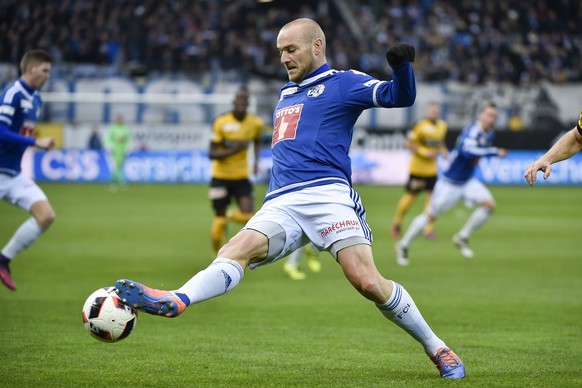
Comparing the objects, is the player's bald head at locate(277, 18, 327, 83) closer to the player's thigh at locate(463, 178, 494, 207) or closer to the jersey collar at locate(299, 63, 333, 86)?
the jersey collar at locate(299, 63, 333, 86)

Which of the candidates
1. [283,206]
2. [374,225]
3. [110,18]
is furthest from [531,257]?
[110,18]

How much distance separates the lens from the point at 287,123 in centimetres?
659

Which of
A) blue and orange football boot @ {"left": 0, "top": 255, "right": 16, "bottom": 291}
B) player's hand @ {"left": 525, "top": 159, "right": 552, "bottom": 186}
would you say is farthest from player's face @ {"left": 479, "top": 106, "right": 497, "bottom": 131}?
player's hand @ {"left": 525, "top": 159, "right": 552, "bottom": 186}

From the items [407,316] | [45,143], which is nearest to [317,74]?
[407,316]

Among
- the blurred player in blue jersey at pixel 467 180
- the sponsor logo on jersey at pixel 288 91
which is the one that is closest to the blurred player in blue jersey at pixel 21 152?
the sponsor logo on jersey at pixel 288 91

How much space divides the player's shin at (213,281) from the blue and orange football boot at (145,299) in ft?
0.63

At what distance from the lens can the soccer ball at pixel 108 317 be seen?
5770mm

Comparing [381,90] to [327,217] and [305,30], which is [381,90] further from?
[327,217]

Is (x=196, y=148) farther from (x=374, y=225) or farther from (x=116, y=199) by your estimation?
(x=374, y=225)

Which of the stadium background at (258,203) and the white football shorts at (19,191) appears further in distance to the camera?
the white football shorts at (19,191)

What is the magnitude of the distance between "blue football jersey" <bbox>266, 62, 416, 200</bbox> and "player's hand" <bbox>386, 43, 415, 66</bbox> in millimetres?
474

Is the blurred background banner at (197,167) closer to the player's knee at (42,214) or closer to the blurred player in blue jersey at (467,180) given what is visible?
the blurred player in blue jersey at (467,180)

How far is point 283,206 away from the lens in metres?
6.34

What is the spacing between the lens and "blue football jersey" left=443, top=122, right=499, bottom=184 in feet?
51.4
